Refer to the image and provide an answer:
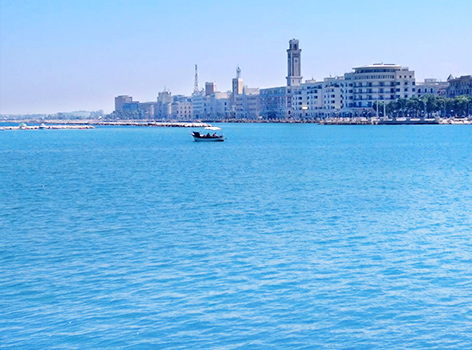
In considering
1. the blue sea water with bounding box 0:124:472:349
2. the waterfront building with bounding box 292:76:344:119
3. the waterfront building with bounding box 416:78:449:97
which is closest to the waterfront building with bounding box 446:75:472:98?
the waterfront building with bounding box 416:78:449:97

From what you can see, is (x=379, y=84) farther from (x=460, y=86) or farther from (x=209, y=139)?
(x=209, y=139)

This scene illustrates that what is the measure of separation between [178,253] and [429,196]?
628 inches

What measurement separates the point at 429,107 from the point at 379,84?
68.2 ft

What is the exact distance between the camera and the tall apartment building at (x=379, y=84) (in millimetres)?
168625

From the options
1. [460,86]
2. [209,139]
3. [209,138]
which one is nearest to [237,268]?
[209,138]

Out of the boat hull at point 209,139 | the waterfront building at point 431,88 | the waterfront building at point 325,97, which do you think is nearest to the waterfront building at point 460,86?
the waterfront building at point 431,88

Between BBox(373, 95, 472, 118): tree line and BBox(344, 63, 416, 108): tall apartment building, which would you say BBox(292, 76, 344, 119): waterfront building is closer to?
BBox(344, 63, 416, 108): tall apartment building

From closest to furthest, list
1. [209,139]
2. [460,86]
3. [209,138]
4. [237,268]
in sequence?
1. [237,268]
2. [209,138]
3. [209,139]
4. [460,86]

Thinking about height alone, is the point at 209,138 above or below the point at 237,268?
above

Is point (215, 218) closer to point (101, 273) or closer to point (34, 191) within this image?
point (101, 273)

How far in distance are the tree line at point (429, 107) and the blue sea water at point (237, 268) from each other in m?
118

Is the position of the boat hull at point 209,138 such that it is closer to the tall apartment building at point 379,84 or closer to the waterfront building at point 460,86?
the tall apartment building at point 379,84

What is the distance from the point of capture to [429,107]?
5901 inches

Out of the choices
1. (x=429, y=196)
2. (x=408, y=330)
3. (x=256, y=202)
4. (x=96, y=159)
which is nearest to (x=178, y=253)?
(x=408, y=330)
